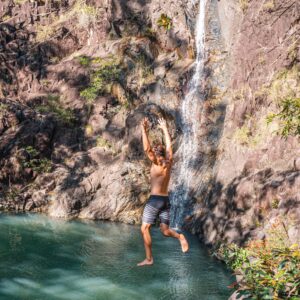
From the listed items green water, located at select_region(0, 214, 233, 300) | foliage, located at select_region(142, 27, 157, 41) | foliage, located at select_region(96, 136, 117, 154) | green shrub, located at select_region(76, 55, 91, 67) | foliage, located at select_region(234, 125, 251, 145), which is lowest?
green water, located at select_region(0, 214, 233, 300)

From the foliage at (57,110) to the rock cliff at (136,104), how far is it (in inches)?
3.0

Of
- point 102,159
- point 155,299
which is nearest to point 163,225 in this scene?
point 155,299

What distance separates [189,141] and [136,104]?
3899mm

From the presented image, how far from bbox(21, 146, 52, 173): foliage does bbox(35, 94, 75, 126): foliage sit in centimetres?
217

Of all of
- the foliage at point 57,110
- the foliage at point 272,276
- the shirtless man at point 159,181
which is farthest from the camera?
the foliage at point 57,110

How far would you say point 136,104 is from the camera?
1830 cm

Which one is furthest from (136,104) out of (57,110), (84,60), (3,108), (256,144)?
(256,144)

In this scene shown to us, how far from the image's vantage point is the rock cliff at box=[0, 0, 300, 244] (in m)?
10.6

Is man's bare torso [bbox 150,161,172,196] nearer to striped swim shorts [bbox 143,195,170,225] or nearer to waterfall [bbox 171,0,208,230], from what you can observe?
striped swim shorts [bbox 143,195,170,225]

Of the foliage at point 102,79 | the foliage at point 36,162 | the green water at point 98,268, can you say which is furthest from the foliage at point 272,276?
the foliage at point 102,79

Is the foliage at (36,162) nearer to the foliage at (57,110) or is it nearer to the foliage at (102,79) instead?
the foliage at (57,110)

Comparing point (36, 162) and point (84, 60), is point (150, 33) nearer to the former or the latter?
point (84, 60)

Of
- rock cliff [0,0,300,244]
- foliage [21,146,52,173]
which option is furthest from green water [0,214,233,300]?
foliage [21,146,52,173]

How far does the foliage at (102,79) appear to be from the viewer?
19234mm
